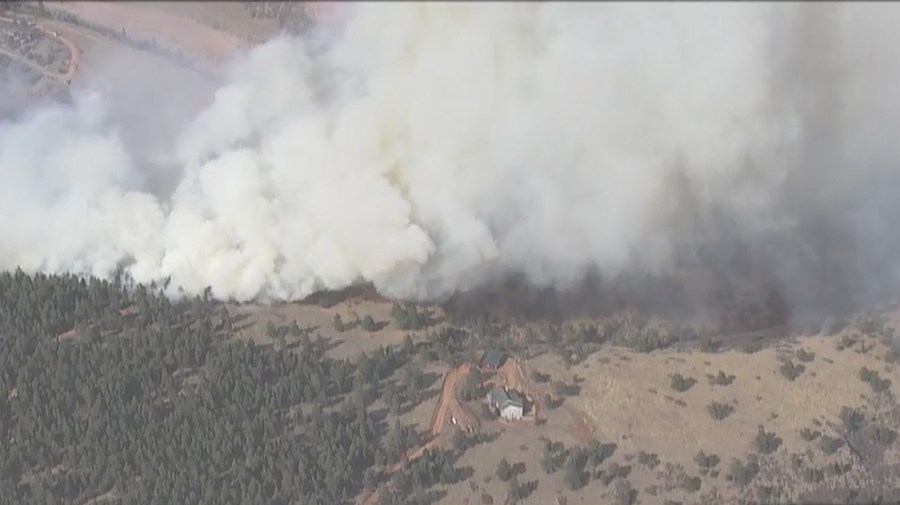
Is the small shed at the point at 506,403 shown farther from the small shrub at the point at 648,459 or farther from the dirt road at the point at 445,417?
the small shrub at the point at 648,459

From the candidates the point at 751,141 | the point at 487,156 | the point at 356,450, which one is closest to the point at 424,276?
the point at 487,156

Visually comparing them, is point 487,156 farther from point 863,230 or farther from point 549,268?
point 863,230

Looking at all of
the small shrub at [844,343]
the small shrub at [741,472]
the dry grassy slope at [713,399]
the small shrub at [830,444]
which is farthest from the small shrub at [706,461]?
the small shrub at [844,343]

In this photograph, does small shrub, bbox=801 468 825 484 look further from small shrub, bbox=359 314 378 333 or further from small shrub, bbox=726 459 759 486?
small shrub, bbox=359 314 378 333

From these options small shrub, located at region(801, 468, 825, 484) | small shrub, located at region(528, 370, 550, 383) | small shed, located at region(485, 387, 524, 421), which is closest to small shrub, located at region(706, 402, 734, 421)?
small shrub, located at region(801, 468, 825, 484)

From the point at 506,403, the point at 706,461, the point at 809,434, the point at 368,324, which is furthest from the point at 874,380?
the point at 368,324

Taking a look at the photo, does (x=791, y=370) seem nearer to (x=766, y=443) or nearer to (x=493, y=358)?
(x=766, y=443)
